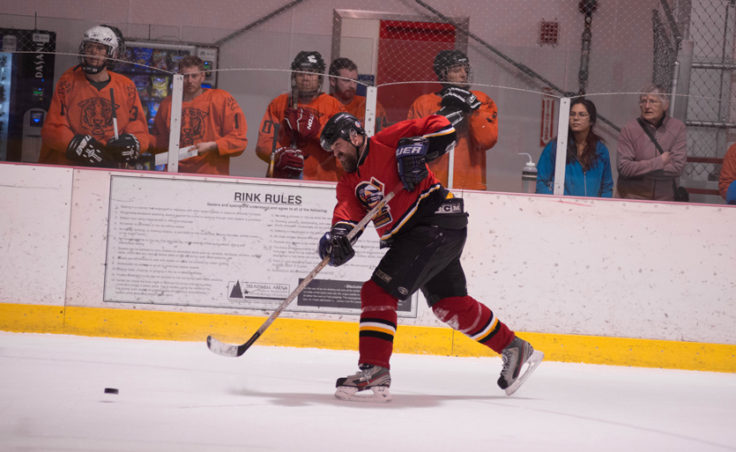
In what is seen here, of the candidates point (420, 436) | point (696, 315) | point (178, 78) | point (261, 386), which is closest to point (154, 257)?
point (178, 78)

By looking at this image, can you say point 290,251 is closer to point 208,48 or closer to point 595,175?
point 208,48

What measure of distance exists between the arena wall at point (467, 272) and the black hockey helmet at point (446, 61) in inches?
30.5

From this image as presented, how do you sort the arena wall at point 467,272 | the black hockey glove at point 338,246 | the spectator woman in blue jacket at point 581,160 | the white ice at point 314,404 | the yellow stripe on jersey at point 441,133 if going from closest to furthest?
the white ice at point 314,404, the black hockey glove at point 338,246, the yellow stripe on jersey at point 441,133, the arena wall at point 467,272, the spectator woman in blue jacket at point 581,160

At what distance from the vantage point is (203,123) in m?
4.29

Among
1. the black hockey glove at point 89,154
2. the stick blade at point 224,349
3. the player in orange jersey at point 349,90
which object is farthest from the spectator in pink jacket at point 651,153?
the black hockey glove at point 89,154

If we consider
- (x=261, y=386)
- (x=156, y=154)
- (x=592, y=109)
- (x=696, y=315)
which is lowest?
(x=261, y=386)

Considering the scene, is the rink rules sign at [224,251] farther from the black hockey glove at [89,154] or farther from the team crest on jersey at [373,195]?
the team crest on jersey at [373,195]

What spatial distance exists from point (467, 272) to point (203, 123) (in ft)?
5.67

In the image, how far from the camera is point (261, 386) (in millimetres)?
3064

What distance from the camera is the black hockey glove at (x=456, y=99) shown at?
4234 mm

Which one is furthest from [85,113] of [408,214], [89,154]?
[408,214]

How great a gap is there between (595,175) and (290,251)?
5.79 feet

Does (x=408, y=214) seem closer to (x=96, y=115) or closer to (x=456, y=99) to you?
(x=456, y=99)

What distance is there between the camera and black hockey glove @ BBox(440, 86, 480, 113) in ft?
13.9
